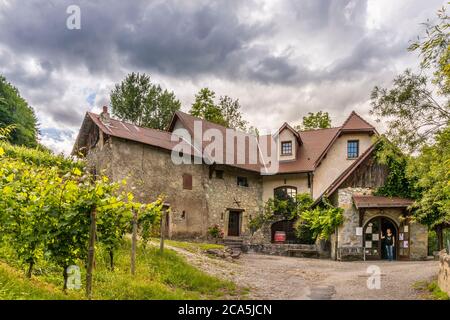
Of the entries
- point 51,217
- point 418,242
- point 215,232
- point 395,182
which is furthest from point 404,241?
point 51,217

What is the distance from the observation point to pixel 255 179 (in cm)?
2758

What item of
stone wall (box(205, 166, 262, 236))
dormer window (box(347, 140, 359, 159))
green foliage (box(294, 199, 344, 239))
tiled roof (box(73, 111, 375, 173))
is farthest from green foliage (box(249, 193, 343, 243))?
dormer window (box(347, 140, 359, 159))

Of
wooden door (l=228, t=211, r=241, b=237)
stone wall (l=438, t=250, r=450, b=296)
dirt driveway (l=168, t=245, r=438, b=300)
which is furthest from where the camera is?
wooden door (l=228, t=211, r=241, b=237)

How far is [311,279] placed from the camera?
41.1 ft

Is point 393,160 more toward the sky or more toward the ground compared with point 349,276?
more toward the sky

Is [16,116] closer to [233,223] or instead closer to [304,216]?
[233,223]

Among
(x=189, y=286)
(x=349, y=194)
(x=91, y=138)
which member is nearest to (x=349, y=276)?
(x=189, y=286)

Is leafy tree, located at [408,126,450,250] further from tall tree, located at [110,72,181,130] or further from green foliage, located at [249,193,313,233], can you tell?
tall tree, located at [110,72,181,130]

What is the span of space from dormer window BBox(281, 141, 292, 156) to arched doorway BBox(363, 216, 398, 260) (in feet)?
31.4

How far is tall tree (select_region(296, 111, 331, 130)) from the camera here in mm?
38438

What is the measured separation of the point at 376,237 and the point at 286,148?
10410 millimetres

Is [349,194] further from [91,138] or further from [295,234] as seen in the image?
[91,138]

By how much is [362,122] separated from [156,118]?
24.1 metres

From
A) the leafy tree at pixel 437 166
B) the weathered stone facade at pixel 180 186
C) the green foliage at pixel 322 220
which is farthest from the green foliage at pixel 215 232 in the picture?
the leafy tree at pixel 437 166
